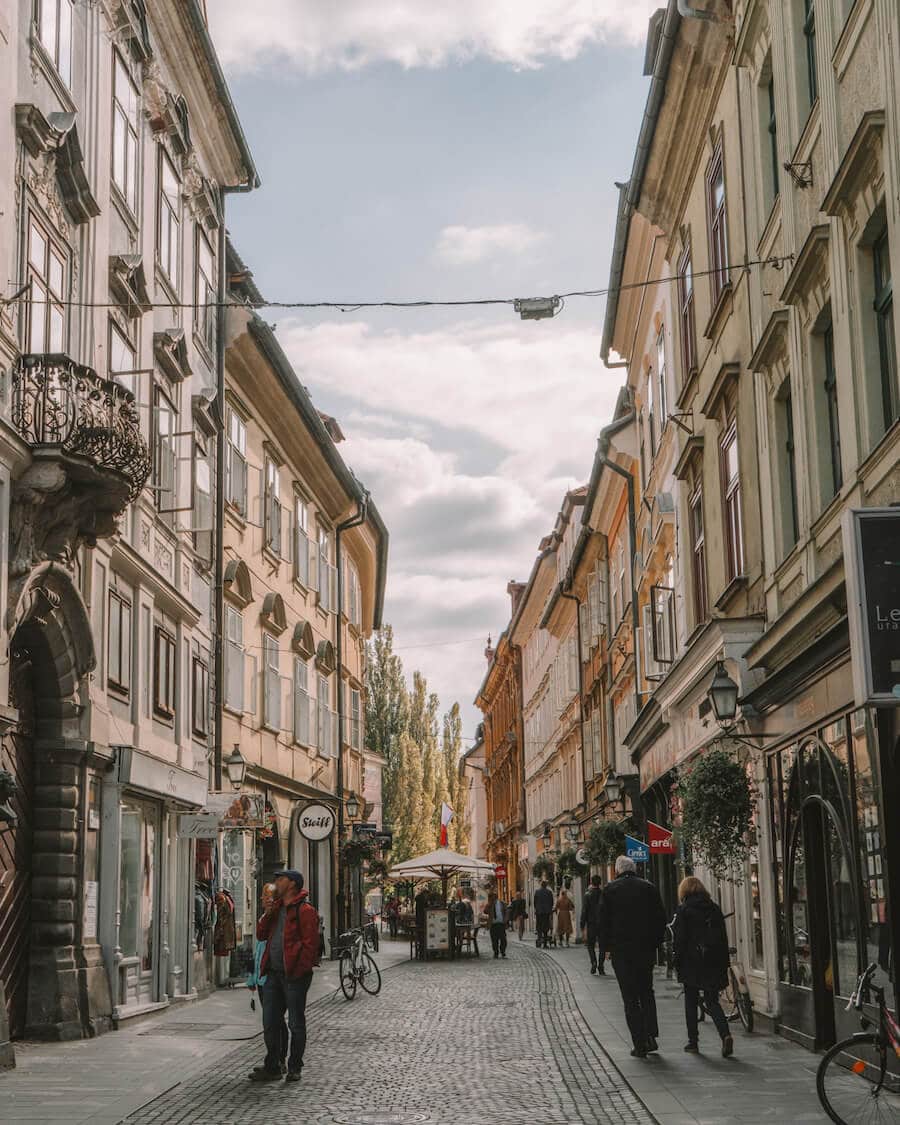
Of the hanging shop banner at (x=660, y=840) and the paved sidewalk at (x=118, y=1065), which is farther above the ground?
the hanging shop banner at (x=660, y=840)

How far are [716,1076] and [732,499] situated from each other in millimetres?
8518

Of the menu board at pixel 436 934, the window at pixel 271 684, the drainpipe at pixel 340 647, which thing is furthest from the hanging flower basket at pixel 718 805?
the drainpipe at pixel 340 647

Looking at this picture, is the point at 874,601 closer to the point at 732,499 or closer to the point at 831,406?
the point at 831,406

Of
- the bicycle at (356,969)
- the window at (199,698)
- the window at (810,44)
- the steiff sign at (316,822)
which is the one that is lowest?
the bicycle at (356,969)

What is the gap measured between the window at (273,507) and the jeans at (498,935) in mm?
10842

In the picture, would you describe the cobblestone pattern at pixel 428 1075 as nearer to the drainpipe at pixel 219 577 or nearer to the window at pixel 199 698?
the window at pixel 199 698

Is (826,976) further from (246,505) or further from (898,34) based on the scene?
(246,505)

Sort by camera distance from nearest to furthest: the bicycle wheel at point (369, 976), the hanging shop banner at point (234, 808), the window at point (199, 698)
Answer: the bicycle wheel at point (369, 976) < the hanging shop banner at point (234, 808) < the window at point (199, 698)

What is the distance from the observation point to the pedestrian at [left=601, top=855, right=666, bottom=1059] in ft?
48.0

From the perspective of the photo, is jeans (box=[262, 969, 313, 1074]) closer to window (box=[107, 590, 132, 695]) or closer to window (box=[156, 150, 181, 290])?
window (box=[107, 590, 132, 695])

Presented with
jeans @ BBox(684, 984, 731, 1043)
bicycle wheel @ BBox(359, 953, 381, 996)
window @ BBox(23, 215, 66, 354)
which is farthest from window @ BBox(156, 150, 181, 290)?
jeans @ BBox(684, 984, 731, 1043)

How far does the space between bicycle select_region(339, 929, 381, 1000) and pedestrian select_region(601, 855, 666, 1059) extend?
31.6ft

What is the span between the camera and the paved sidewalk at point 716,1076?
428 inches

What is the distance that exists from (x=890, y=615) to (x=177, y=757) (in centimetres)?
1655
